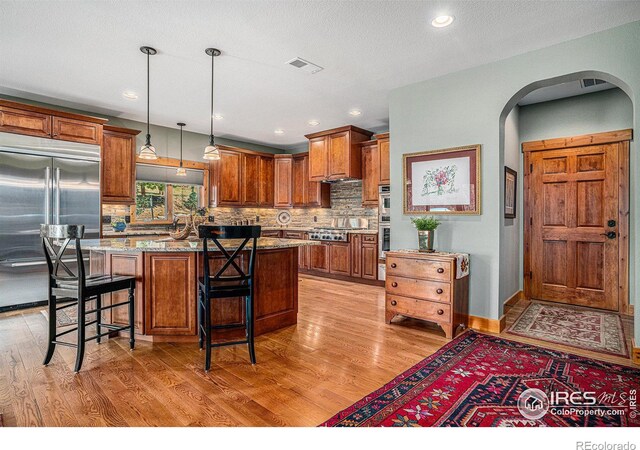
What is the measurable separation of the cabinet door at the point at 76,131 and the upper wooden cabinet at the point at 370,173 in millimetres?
4002

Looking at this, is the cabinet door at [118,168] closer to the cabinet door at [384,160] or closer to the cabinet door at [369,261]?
the cabinet door at [369,261]

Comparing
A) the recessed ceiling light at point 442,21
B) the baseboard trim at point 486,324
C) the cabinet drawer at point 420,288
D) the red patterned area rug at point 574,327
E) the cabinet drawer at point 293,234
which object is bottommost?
the red patterned area rug at point 574,327

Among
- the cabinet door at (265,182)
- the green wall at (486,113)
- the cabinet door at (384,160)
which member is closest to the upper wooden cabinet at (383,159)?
the cabinet door at (384,160)

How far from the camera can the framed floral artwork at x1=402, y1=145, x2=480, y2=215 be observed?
11.8 feet

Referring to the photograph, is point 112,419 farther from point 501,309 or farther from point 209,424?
point 501,309

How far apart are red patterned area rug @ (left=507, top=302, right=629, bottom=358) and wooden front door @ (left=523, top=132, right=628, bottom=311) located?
0.30m

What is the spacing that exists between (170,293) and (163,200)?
11.5ft

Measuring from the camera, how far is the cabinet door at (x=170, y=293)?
3.05m

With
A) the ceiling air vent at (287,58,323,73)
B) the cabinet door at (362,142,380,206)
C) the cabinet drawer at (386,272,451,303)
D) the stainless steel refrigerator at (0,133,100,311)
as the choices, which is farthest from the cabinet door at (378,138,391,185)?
the stainless steel refrigerator at (0,133,100,311)

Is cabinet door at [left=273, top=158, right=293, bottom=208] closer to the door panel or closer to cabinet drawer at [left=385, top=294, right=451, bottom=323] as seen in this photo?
cabinet drawer at [left=385, top=294, right=451, bottom=323]

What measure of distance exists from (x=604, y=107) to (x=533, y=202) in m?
1.33

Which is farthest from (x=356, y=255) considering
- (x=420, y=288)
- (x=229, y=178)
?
(x=229, y=178)

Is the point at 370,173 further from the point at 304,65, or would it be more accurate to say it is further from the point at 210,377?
the point at 210,377
